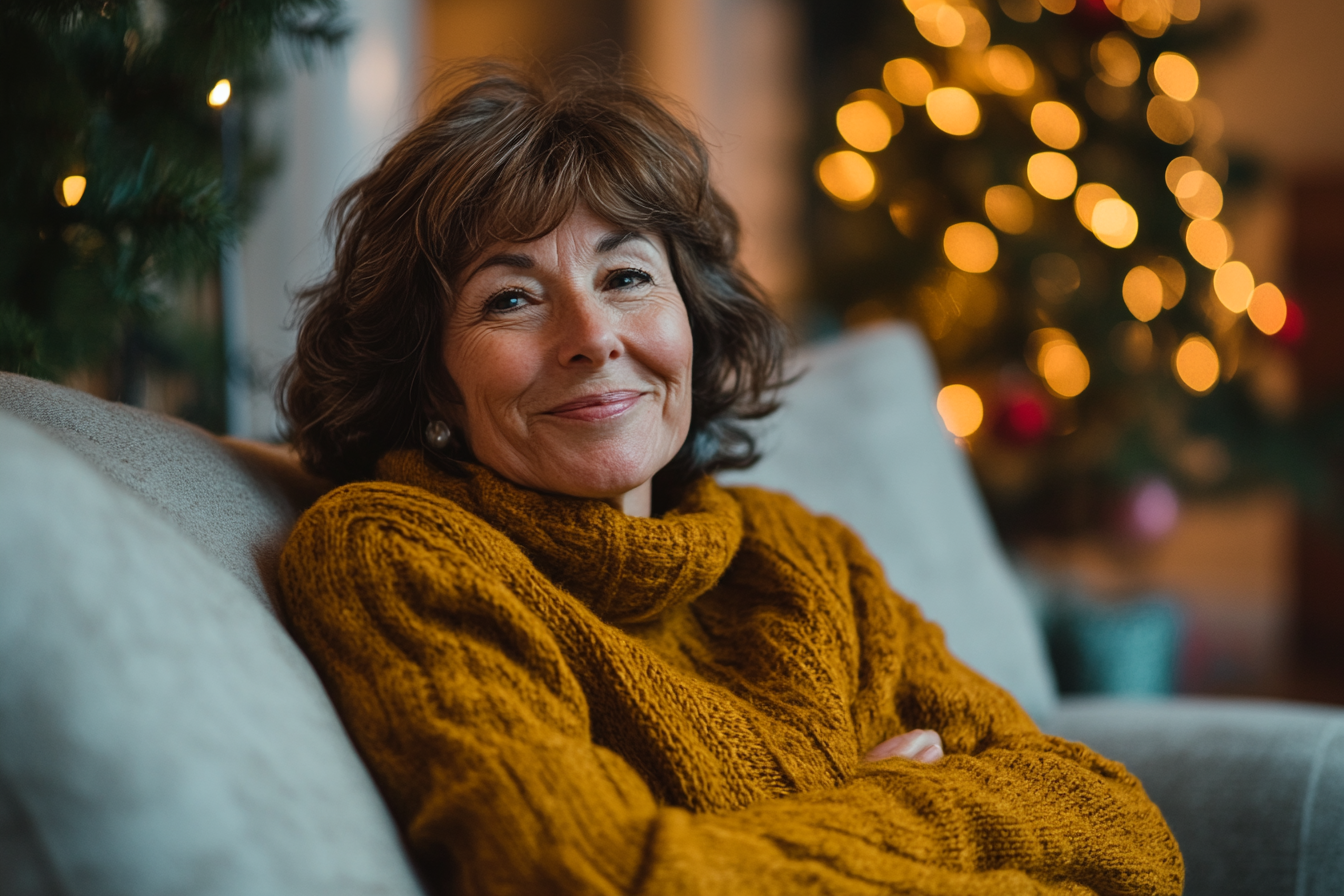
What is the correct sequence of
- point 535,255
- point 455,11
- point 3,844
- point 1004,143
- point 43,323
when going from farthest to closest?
point 455,11
point 1004,143
point 43,323
point 535,255
point 3,844

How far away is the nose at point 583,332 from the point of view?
1.02m

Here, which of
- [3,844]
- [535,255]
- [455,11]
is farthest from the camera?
[455,11]

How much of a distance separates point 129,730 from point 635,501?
63 centimetres

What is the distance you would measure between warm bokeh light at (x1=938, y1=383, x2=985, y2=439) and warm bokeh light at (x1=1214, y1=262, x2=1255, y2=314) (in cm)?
69

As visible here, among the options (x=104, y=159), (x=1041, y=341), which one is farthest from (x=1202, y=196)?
(x=104, y=159)

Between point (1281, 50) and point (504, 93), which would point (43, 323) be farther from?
point (1281, 50)

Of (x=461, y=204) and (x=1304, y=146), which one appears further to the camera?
(x=1304, y=146)

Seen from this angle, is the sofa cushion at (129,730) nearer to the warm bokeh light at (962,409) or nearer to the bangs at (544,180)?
the bangs at (544,180)

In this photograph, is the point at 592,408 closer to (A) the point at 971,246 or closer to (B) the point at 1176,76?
(A) the point at 971,246

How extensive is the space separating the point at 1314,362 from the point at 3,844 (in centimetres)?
427

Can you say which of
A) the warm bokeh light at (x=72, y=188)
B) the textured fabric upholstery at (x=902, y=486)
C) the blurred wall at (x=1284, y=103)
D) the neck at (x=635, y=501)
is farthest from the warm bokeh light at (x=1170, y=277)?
Answer: the warm bokeh light at (x=72, y=188)

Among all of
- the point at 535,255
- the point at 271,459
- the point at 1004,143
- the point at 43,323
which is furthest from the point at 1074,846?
the point at 1004,143

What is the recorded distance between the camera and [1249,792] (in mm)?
1308

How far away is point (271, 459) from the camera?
3.87ft
